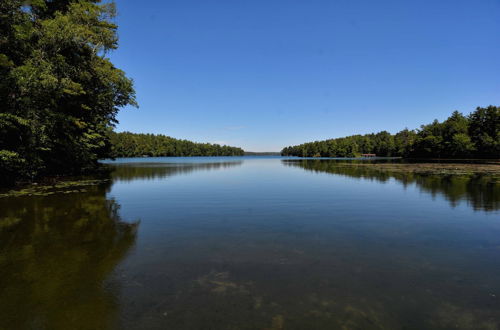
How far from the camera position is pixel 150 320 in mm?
4434

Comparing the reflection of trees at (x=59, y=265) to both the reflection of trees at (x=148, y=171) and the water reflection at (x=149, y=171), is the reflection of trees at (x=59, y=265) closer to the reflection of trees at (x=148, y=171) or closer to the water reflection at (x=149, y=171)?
the water reflection at (x=149, y=171)

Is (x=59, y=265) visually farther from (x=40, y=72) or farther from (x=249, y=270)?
(x=40, y=72)

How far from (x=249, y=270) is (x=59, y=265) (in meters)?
4.79

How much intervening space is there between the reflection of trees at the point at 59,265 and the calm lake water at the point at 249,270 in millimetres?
32

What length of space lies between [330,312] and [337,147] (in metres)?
202

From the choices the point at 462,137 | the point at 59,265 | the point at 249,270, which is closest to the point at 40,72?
the point at 59,265

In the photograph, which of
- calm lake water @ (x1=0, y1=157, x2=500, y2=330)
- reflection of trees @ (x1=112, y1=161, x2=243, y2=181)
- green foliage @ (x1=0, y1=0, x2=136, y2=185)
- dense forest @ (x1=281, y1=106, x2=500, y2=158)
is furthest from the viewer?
dense forest @ (x1=281, y1=106, x2=500, y2=158)

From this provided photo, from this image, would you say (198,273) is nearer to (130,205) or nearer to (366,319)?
(366,319)

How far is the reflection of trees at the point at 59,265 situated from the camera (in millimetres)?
4547

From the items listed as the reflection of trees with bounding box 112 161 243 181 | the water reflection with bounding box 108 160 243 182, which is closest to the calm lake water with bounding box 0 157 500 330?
the water reflection with bounding box 108 160 243 182

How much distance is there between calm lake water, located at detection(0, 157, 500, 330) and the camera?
4.55 meters

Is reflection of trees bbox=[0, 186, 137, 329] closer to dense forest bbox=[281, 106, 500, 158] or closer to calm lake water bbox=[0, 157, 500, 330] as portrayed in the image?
calm lake water bbox=[0, 157, 500, 330]

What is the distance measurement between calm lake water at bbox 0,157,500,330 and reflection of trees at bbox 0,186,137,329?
0.03m

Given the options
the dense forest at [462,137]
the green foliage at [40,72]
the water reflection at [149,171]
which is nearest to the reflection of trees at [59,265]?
the green foliage at [40,72]
